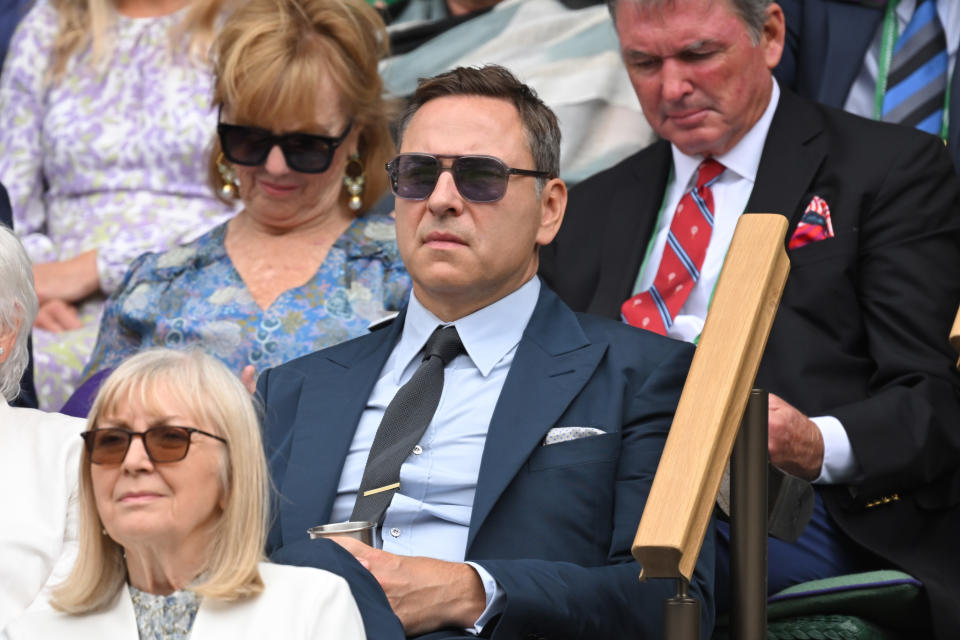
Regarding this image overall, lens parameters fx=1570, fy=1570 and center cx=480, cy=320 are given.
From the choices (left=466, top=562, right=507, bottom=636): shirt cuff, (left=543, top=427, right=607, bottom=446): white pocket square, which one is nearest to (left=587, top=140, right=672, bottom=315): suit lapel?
(left=543, top=427, right=607, bottom=446): white pocket square

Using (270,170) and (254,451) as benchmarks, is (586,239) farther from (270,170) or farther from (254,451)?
(254,451)

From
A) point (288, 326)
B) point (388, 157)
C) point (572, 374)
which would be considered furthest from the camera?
point (388, 157)

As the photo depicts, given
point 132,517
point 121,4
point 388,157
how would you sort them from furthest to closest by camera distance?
point 121,4 → point 388,157 → point 132,517

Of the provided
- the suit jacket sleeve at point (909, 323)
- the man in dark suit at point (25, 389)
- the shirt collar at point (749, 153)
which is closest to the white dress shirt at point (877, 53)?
the shirt collar at point (749, 153)

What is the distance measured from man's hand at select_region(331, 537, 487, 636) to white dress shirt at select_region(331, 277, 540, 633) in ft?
0.82

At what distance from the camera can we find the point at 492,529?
2.86 m

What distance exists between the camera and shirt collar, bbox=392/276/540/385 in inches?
125

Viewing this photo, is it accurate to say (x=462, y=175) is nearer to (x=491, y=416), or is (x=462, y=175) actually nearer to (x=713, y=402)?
(x=491, y=416)

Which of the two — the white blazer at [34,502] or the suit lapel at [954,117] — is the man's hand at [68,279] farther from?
the suit lapel at [954,117]

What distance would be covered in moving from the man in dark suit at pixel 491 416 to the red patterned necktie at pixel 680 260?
0.52m

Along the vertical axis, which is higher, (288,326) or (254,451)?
(254,451)

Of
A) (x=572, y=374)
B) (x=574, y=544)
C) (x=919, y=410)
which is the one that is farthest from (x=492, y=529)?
(x=919, y=410)

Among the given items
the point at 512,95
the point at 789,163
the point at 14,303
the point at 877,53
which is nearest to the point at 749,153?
the point at 789,163

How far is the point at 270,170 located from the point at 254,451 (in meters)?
1.72
